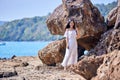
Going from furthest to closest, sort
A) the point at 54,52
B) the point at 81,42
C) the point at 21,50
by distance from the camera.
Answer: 1. the point at 21,50
2. the point at 54,52
3. the point at 81,42

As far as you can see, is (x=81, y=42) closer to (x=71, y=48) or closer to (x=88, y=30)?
(x=88, y=30)

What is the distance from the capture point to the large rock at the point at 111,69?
6.75 metres

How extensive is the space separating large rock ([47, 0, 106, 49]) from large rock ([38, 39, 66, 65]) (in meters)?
0.64

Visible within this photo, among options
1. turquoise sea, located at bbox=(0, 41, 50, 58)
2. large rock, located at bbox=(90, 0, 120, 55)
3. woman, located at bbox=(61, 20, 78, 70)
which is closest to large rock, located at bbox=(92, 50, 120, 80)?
large rock, located at bbox=(90, 0, 120, 55)

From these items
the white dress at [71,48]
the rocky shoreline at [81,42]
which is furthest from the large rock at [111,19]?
the white dress at [71,48]

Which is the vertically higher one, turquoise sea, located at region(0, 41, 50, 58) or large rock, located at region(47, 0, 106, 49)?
large rock, located at region(47, 0, 106, 49)

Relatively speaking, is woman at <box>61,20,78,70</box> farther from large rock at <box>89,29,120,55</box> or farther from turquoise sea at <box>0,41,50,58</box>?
turquoise sea at <box>0,41,50,58</box>

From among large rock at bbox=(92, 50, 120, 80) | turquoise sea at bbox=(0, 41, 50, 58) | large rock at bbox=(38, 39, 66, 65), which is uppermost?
large rock at bbox=(92, 50, 120, 80)

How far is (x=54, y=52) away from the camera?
1444 centimetres

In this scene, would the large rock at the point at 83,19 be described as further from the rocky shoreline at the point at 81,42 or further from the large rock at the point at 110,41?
the large rock at the point at 110,41

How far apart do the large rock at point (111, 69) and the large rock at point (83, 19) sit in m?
5.65

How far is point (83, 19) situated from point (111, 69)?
637 cm

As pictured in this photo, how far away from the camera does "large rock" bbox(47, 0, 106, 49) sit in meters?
13.1

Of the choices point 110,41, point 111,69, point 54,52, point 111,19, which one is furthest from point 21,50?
point 111,69
